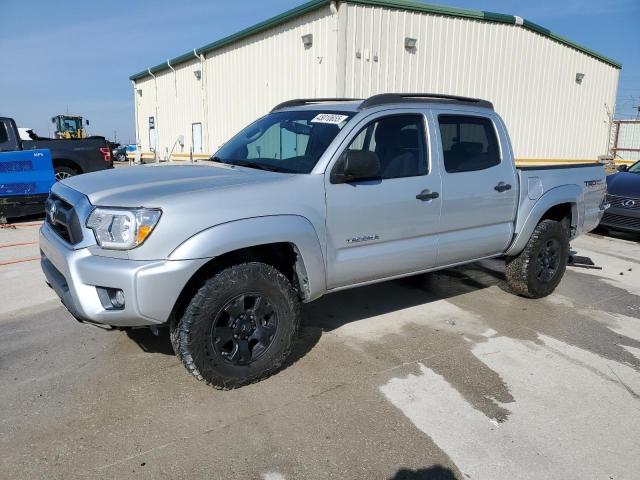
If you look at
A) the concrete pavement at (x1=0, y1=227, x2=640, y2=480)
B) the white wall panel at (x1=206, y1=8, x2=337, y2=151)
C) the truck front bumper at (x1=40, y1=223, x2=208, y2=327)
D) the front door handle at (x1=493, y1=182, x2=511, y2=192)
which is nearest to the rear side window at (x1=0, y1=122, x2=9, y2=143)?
the white wall panel at (x1=206, y1=8, x2=337, y2=151)

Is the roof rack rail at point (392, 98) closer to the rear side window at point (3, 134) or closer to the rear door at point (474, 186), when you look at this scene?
the rear door at point (474, 186)

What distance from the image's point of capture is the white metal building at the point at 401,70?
10.7m

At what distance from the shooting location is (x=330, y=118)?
152 inches

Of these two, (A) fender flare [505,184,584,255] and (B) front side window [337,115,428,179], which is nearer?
(B) front side window [337,115,428,179]

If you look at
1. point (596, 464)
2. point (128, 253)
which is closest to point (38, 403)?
point (128, 253)

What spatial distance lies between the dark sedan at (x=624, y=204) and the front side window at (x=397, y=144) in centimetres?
651

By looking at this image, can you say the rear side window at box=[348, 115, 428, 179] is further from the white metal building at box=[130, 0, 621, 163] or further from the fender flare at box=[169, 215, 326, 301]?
the white metal building at box=[130, 0, 621, 163]

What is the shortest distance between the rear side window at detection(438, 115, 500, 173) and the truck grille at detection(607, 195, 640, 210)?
5.48 meters

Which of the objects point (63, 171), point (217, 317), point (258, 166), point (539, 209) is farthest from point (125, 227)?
point (63, 171)

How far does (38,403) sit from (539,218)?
4555 millimetres

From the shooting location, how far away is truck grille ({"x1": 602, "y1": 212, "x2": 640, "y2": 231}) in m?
8.72

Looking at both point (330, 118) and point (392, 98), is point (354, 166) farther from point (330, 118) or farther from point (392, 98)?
point (392, 98)

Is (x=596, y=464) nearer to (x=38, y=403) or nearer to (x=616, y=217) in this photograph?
(x=38, y=403)

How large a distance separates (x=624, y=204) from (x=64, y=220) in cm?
902
